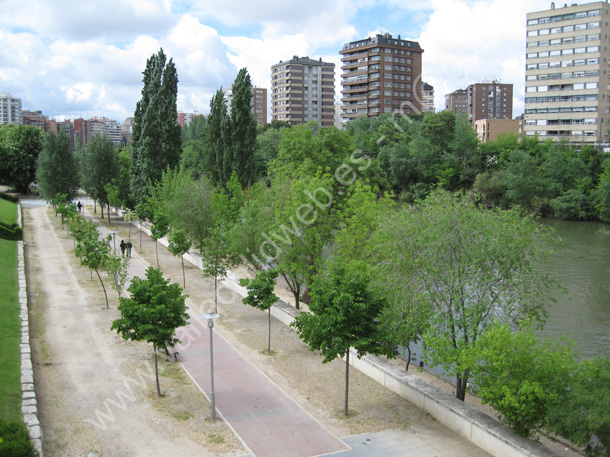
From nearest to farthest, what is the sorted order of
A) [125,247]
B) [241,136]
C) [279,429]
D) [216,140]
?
[279,429] → [125,247] → [241,136] → [216,140]

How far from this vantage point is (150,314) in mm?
15328

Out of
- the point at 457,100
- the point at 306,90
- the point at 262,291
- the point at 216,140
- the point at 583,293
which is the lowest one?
the point at 583,293

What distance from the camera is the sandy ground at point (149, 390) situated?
43.9 ft

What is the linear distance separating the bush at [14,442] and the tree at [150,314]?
13.6 feet

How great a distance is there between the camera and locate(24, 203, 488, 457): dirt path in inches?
525

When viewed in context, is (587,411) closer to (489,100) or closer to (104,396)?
(104,396)

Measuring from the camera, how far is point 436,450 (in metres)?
13.1

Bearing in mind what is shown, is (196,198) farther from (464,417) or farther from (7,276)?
(464,417)

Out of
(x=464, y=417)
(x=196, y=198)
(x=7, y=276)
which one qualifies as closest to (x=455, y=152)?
(x=196, y=198)

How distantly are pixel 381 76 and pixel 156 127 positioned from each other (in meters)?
65.7

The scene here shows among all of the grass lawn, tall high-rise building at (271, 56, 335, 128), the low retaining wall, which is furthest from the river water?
tall high-rise building at (271, 56, 335, 128)

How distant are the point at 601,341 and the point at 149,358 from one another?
59.7ft

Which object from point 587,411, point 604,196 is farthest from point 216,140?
A: point 587,411

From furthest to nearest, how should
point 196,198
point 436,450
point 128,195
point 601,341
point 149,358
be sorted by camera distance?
point 128,195 < point 196,198 < point 601,341 < point 149,358 < point 436,450
